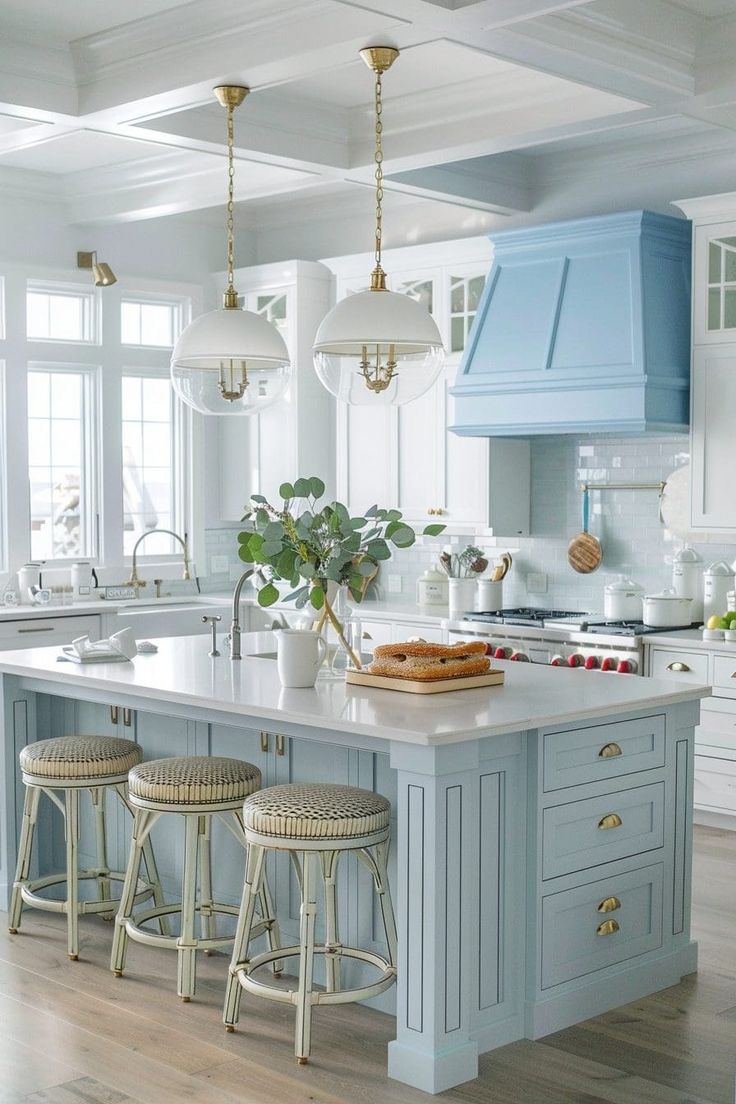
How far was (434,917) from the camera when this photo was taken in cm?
341

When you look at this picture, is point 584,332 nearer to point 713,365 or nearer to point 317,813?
point 713,365

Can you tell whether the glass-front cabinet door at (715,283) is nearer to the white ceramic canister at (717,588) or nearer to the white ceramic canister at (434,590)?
the white ceramic canister at (717,588)

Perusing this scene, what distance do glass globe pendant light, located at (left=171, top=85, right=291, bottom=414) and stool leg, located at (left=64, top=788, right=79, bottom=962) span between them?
137 cm

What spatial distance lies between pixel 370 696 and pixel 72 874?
1.26m

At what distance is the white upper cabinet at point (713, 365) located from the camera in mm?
5938

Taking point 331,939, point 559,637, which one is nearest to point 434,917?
point 331,939

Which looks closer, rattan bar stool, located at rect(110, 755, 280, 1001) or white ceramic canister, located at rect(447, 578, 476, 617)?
rattan bar stool, located at rect(110, 755, 280, 1001)

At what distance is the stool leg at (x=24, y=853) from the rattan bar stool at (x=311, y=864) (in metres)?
1.11

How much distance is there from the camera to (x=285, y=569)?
4.24 m

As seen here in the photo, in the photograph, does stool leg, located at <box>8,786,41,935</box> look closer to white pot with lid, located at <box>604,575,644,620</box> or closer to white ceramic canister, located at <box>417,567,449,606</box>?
white pot with lid, located at <box>604,575,644,620</box>

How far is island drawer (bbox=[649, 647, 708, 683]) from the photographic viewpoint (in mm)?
5898

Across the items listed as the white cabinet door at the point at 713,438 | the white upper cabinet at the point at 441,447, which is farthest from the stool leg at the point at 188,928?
the white upper cabinet at the point at 441,447

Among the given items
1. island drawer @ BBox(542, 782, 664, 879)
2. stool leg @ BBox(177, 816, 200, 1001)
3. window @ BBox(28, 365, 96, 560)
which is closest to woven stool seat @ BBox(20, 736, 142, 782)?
stool leg @ BBox(177, 816, 200, 1001)

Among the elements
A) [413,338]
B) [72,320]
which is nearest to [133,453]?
[72,320]
